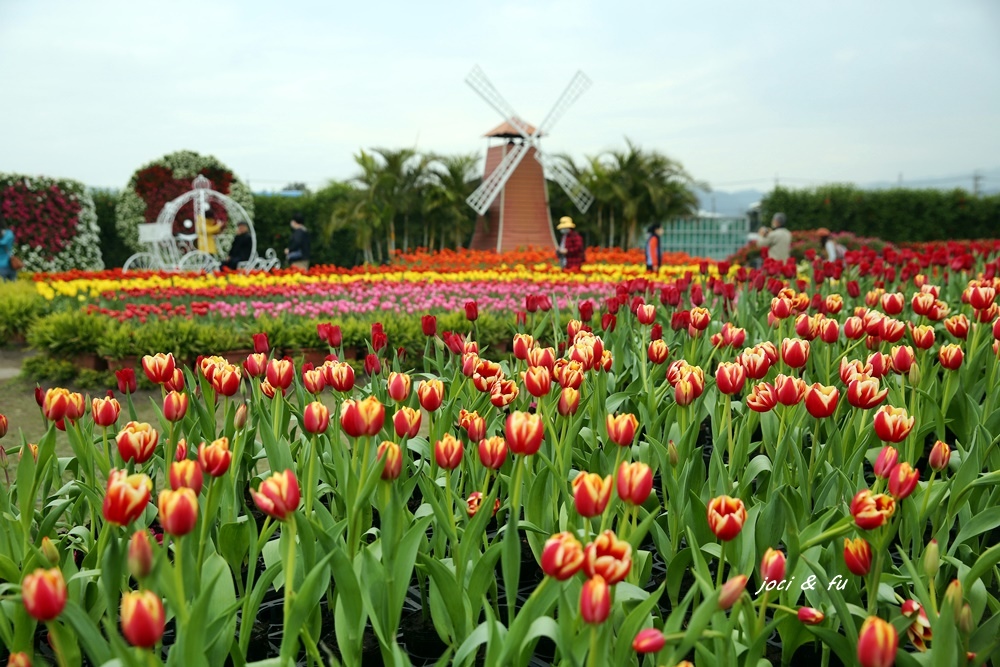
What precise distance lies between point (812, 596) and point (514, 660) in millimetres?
615

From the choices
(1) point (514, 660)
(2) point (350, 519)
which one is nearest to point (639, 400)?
(2) point (350, 519)

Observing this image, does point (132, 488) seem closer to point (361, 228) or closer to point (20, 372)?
point (20, 372)

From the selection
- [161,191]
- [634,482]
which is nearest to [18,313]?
[634,482]

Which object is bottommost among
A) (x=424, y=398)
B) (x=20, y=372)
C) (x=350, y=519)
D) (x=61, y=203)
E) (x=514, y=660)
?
(x=20, y=372)

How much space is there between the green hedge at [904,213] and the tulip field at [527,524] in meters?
28.1

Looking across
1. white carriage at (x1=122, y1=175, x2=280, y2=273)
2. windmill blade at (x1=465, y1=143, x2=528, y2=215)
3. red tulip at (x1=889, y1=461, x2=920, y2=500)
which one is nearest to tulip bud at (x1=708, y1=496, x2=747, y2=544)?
red tulip at (x1=889, y1=461, x2=920, y2=500)

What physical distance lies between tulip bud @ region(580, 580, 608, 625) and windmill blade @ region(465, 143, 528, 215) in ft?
75.1

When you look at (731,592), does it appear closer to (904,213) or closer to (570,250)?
(570,250)

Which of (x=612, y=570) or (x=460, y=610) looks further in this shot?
(x=460, y=610)

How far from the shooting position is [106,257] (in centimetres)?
2123

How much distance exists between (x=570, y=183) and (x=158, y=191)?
11.5 m

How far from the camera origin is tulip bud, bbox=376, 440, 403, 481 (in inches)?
58.2

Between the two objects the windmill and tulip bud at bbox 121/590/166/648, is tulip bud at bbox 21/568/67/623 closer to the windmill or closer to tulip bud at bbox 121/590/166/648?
tulip bud at bbox 121/590/166/648

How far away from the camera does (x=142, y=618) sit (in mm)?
977
